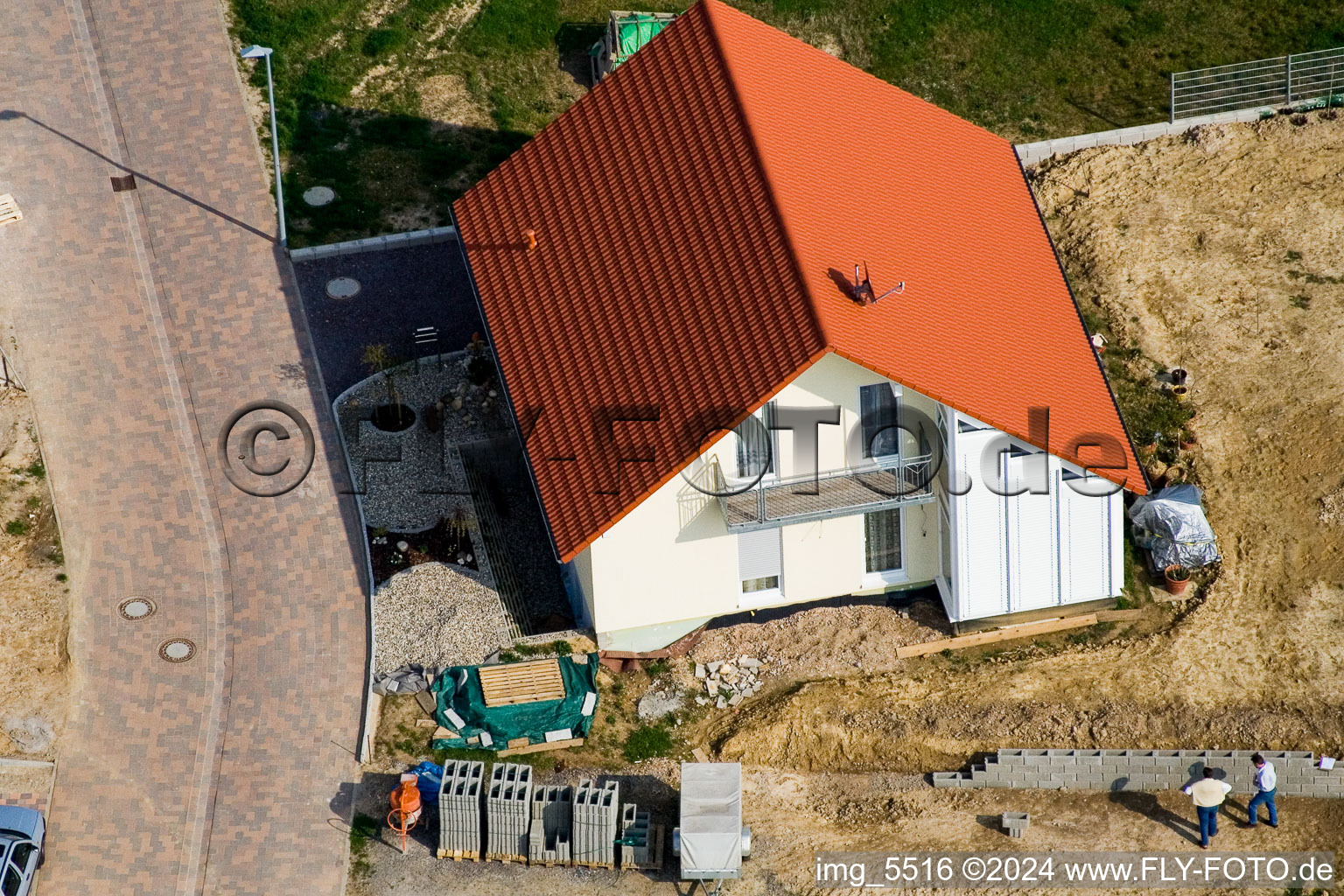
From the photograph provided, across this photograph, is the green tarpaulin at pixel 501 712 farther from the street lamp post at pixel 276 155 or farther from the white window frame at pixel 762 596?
the street lamp post at pixel 276 155

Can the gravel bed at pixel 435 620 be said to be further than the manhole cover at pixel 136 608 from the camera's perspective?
No

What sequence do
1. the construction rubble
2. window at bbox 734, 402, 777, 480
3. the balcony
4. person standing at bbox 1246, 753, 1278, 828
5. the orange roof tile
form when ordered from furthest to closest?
the construction rubble, the balcony, window at bbox 734, 402, 777, 480, the orange roof tile, person standing at bbox 1246, 753, 1278, 828

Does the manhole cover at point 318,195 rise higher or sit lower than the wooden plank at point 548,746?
higher

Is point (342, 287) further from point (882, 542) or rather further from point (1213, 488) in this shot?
point (1213, 488)

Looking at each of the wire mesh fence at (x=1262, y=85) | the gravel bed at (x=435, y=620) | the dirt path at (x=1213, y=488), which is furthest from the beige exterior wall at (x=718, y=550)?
the wire mesh fence at (x=1262, y=85)

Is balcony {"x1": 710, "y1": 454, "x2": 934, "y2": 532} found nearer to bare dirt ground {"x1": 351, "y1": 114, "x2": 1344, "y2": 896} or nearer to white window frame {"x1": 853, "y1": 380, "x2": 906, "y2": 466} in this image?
white window frame {"x1": 853, "y1": 380, "x2": 906, "y2": 466}

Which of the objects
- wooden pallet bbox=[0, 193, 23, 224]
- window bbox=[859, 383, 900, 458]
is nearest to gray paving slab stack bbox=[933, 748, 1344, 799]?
window bbox=[859, 383, 900, 458]

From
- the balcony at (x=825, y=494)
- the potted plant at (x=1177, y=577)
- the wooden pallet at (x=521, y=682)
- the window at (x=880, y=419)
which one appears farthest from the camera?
the potted plant at (x=1177, y=577)

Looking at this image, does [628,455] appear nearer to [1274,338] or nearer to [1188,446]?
[1188,446]
